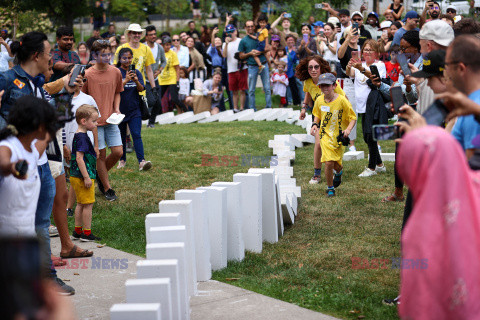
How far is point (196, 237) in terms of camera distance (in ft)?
19.1

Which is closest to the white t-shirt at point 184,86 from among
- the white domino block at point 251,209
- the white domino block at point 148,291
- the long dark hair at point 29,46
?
the white domino block at point 251,209

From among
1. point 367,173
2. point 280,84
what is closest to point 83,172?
point 367,173

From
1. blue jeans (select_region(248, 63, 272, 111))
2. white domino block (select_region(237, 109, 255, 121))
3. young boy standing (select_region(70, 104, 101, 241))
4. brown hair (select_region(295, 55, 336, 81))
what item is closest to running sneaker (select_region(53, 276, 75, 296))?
young boy standing (select_region(70, 104, 101, 241))

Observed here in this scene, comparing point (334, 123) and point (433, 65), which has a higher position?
point (433, 65)

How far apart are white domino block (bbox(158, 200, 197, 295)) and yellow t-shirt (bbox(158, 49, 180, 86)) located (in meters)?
12.3

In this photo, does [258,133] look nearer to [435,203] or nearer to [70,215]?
[70,215]

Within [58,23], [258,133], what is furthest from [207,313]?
[58,23]

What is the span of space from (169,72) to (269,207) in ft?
37.2

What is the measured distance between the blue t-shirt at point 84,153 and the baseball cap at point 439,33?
3.78m

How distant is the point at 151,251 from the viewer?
4777 mm

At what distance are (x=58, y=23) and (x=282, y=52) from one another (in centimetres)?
2115

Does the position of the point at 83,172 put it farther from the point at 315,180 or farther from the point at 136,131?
the point at 315,180

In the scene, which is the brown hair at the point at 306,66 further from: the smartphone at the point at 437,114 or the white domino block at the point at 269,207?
the smartphone at the point at 437,114

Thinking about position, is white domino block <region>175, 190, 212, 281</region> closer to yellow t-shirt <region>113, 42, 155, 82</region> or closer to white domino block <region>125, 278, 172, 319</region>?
white domino block <region>125, 278, 172, 319</region>
